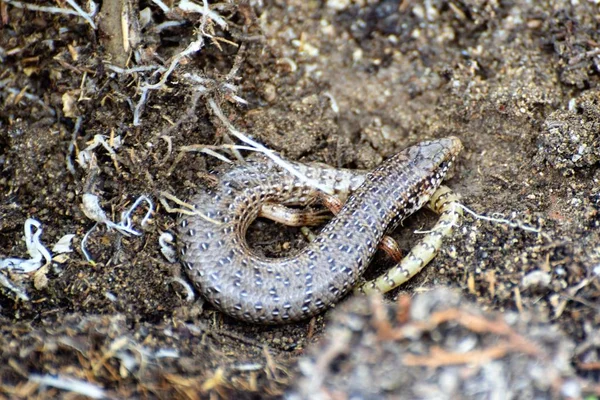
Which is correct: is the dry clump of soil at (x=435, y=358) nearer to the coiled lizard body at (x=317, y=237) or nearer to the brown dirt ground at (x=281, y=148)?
the brown dirt ground at (x=281, y=148)

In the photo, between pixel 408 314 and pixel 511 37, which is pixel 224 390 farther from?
pixel 511 37

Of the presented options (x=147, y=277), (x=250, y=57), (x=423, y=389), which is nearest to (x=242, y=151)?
(x=250, y=57)

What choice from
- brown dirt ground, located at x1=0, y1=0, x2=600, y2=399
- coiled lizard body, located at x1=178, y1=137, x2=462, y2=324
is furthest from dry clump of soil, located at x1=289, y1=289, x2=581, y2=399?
coiled lizard body, located at x1=178, y1=137, x2=462, y2=324

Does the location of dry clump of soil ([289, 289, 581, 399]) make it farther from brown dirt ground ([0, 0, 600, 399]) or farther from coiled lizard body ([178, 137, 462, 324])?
coiled lizard body ([178, 137, 462, 324])

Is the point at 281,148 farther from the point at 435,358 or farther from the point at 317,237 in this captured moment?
the point at 435,358

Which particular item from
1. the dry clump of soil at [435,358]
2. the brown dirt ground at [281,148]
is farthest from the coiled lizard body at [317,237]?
the dry clump of soil at [435,358]
